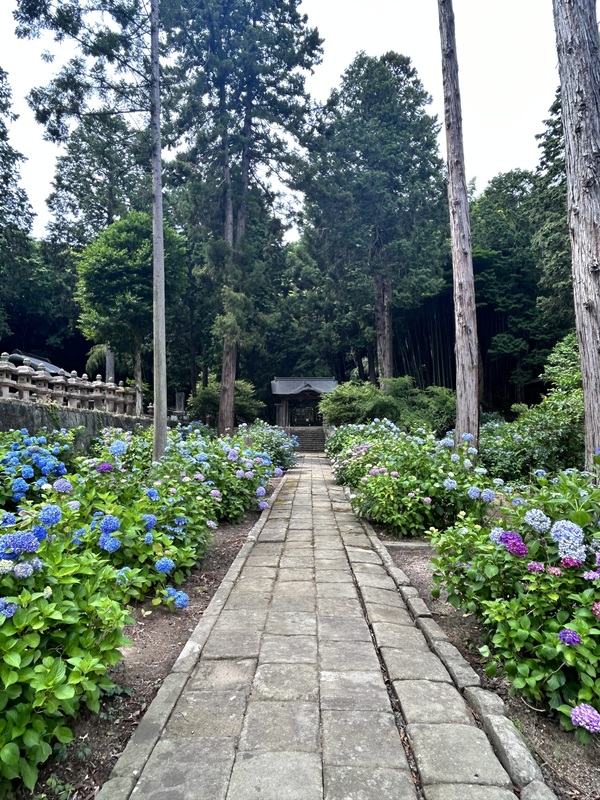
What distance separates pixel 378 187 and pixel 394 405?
26.6 ft

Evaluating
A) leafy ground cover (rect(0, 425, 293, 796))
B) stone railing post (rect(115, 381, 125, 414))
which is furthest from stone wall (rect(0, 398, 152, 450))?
leafy ground cover (rect(0, 425, 293, 796))

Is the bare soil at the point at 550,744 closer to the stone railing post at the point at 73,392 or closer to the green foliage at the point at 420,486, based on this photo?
the green foliage at the point at 420,486

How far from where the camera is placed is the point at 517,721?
1748mm

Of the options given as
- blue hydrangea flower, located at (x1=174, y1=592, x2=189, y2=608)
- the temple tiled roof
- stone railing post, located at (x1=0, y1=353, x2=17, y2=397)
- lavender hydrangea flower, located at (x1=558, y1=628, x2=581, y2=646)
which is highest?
the temple tiled roof

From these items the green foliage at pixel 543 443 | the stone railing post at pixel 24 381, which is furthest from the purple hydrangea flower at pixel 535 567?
the stone railing post at pixel 24 381

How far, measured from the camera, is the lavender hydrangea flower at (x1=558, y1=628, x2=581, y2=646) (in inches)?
65.5

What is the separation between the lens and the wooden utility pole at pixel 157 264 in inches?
313

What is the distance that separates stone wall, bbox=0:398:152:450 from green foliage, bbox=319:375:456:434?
6520 mm

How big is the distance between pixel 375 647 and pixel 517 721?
75 cm

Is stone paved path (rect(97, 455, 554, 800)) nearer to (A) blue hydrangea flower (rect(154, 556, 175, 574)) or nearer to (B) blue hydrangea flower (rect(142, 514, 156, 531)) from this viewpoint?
(A) blue hydrangea flower (rect(154, 556, 175, 574))

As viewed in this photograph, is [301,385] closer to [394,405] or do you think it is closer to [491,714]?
[394,405]

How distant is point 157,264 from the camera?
809 cm

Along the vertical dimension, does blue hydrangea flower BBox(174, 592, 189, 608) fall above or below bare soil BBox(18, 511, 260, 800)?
above

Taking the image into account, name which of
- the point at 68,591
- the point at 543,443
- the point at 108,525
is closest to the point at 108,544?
the point at 108,525
